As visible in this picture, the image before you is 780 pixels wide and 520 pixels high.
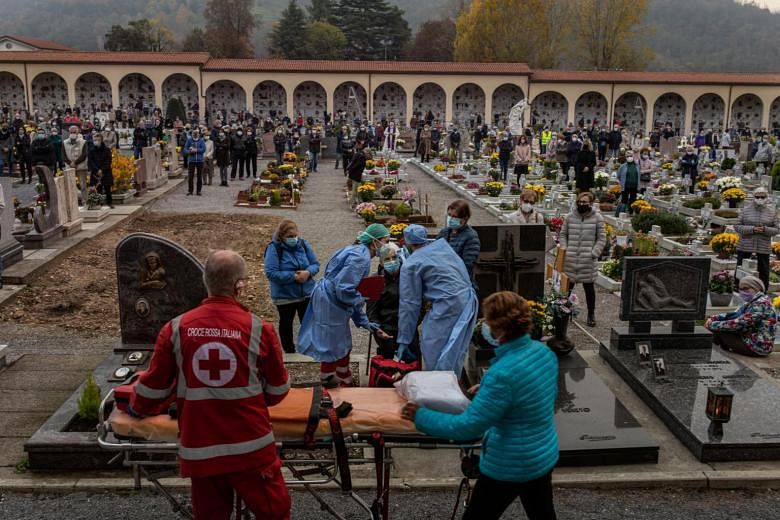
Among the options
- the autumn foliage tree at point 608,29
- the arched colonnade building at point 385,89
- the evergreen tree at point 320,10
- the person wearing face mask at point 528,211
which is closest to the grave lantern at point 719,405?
the person wearing face mask at point 528,211

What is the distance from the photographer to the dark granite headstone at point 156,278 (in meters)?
6.39

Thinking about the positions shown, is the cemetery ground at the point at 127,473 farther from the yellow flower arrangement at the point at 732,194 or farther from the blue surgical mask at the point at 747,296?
the yellow flower arrangement at the point at 732,194

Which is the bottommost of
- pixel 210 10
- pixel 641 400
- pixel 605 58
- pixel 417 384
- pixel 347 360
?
pixel 641 400

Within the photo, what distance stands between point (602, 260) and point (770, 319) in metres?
4.68

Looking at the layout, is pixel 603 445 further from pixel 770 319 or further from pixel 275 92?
pixel 275 92

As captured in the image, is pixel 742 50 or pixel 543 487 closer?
pixel 543 487

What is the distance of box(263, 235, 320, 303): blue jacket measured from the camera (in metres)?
7.44

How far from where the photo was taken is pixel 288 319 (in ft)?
25.5

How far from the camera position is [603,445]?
5.66 meters

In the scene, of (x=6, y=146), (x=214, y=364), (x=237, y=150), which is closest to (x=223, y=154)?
(x=237, y=150)

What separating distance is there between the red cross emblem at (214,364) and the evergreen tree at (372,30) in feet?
250

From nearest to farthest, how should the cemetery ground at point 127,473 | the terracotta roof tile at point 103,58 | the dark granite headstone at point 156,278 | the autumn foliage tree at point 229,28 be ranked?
1. the cemetery ground at point 127,473
2. the dark granite headstone at point 156,278
3. the terracotta roof tile at point 103,58
4. the autumn foliage tree at point 229,28

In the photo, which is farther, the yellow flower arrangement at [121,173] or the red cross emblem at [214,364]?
the yellow flower arrangement at [121,173]

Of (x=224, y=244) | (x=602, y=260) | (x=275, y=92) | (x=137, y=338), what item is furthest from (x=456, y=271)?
(x=275, y=92)
